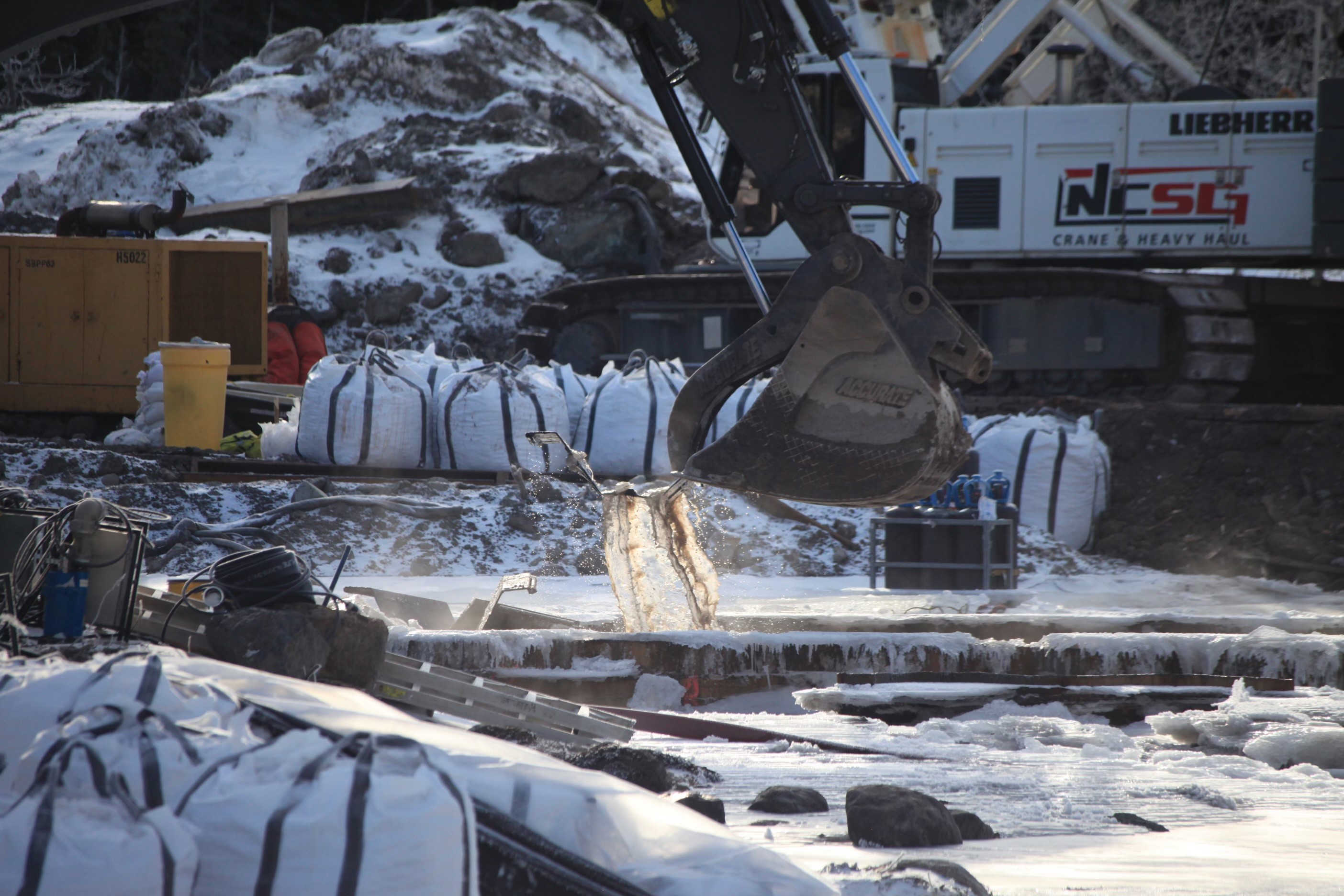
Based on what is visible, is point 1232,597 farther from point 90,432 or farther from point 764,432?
point 90,432

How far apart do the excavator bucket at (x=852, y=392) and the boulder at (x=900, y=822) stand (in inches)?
33.0

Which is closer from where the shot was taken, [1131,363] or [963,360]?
[963,360]

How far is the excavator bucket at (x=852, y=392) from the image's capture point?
9.94 ft

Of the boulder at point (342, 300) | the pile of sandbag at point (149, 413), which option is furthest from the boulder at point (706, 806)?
the boulder at point (342, 300)

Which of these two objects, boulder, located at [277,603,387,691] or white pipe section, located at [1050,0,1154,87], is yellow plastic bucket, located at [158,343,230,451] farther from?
white pipe section, located at [1050,0,1154,87]

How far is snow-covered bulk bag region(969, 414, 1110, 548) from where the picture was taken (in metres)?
7.74

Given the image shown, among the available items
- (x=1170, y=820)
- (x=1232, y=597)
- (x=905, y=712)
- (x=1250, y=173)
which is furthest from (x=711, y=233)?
(x=1170, y=820)

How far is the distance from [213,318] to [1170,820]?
1123cm

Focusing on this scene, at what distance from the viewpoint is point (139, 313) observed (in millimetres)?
10875

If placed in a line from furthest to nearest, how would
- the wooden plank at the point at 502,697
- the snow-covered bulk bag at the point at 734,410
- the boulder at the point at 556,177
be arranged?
the boulder at the point at 556,177, the snow-covered bulk bag at the point at 734,410, the wooden plank at the point at 502,697

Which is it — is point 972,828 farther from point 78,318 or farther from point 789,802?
point 78,318

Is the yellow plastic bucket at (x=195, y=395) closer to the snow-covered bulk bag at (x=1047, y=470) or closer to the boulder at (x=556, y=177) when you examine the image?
the snow-covered bulk bag at (x=1047, y=470)

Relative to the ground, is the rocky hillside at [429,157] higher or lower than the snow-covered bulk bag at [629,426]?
higher

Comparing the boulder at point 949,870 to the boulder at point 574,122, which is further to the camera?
the boulder at point 574,122
